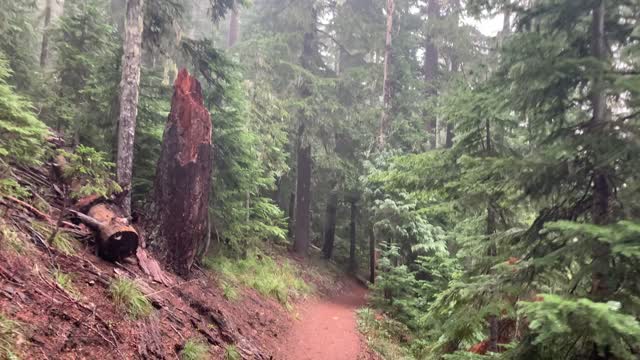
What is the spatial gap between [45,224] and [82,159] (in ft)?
4.21

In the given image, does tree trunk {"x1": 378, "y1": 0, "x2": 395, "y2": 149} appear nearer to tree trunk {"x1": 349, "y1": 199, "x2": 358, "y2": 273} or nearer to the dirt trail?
tree trunk {"x1": 349, "y1": 199, "x2": 358, "y2": 273}

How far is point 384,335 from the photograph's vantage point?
1348 centimetres

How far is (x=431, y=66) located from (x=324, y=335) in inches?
578

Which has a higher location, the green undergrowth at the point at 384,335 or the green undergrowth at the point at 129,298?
the green undergrowth at the point at 129,298

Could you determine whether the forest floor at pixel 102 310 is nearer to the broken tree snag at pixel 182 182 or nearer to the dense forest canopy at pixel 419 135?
the broken tree snag at pixel 182 182

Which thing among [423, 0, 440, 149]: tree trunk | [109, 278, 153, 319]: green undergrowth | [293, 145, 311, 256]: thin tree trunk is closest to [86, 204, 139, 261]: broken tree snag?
[109, 278, 153, 319]: green undergrowth

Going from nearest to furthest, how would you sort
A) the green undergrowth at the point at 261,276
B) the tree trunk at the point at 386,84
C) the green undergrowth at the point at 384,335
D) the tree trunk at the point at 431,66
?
the green undergrowth at the point at 261,276 → the green undergrowth at the point at 384,335 → the tree trunk at the point at 386,84 → the tree trunk at the point at 431,66

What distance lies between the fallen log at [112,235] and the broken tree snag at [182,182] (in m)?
1.52

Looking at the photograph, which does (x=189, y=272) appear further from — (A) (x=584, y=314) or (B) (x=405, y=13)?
(B) (x=405, y=13)

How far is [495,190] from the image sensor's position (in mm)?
6262

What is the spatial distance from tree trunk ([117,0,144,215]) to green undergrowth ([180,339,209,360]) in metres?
3.31

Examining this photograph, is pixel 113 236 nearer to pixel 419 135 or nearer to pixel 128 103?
pixel 128 103

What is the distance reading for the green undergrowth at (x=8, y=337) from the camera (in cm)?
409

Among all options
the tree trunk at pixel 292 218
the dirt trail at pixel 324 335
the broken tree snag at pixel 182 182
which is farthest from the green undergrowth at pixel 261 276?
the tree trunk at pixel 292 218
